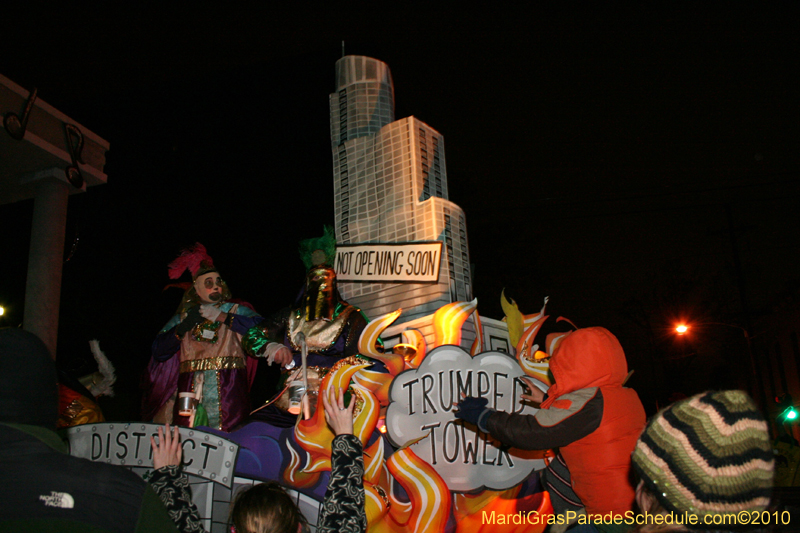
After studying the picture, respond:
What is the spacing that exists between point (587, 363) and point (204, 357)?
10.6 feet

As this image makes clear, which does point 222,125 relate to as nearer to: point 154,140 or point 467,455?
point 154,140

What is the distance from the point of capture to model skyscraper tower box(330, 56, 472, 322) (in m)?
5.30

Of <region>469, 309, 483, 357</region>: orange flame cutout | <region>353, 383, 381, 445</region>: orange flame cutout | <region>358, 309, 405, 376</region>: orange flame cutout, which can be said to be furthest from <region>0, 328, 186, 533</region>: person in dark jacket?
<region>469, 309, 483, 357</region>: orange flame cutout

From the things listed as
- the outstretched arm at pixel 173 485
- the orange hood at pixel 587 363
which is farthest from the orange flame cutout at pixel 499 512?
the outstretched arm at pixel 173 485

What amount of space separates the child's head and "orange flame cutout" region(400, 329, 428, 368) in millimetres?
2544

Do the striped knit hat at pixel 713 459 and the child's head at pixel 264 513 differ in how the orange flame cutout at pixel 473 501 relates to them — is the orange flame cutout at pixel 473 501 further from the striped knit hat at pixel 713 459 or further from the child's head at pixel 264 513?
the striped knit hat at pixel 713 459

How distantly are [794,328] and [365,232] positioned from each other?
21.4m

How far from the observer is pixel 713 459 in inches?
56.6

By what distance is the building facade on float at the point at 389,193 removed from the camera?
5.27 meters

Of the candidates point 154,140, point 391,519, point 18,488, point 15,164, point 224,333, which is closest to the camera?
point 18,488

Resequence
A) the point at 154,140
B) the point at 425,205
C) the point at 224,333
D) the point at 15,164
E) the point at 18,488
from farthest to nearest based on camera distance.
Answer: the point at 154,140 → the point at 15,164 → the point at 425,205 → the point at 224,333 → the point at 18,488

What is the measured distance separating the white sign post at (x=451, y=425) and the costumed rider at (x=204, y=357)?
0.96 m

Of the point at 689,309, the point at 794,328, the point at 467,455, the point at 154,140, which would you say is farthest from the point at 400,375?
the point at 689,309

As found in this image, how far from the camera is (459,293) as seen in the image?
17.8ft
